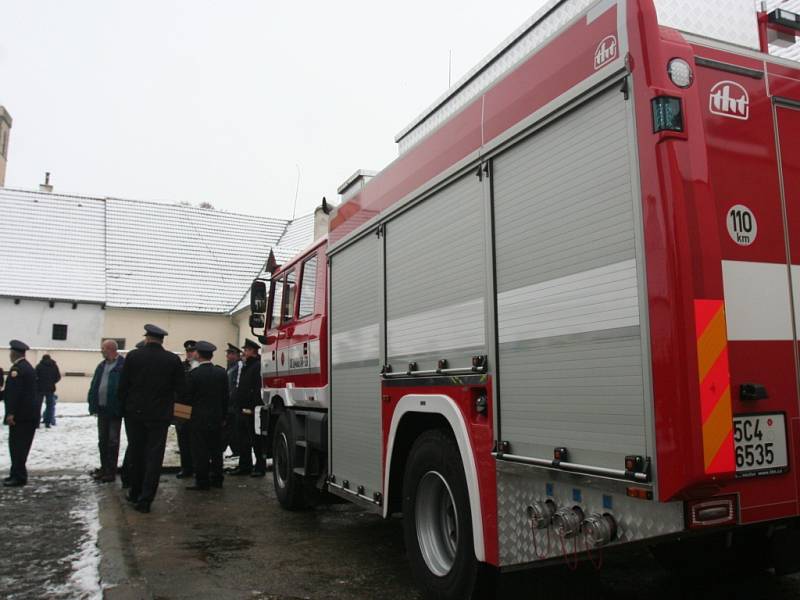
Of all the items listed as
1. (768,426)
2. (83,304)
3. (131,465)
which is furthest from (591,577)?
(83,304)

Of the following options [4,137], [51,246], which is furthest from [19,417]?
[4,137]

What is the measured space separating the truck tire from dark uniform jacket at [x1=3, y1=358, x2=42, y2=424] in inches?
239

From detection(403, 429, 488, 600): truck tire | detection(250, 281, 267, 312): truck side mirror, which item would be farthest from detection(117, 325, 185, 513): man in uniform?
detection(403, 429, 488, 600): truck tire

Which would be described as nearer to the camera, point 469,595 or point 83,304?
point 469,595

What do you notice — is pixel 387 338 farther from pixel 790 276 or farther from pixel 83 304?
pixel 83 304

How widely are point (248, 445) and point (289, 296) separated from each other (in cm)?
343

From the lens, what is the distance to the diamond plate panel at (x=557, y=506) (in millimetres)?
2695

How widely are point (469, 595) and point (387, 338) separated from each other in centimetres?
175

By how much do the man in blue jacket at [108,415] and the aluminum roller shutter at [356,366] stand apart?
165 inches

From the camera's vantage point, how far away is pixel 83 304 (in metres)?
29.4

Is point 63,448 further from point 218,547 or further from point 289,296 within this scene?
point 218,547

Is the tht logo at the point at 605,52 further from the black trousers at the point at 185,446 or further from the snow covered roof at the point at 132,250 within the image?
the snow covered roof at the point at 132,250

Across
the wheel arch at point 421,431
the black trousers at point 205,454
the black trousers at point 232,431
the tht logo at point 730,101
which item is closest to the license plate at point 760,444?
the tht logo at point 730,101

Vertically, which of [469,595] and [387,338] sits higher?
[387,338]
